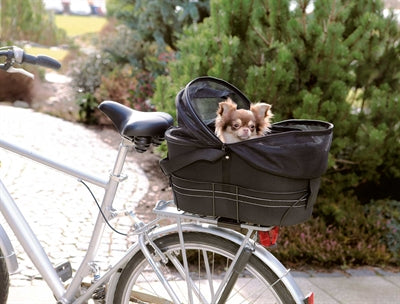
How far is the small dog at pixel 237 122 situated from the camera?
2.57 m

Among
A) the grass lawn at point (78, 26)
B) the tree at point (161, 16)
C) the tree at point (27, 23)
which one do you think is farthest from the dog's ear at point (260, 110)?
the grass lawn at point (78, 26)

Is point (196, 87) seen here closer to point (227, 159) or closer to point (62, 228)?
point (227, 159)

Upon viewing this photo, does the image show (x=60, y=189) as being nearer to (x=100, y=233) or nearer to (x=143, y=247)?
(x=100, y=233)

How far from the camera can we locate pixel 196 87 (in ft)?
8.70

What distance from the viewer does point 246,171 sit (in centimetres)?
227

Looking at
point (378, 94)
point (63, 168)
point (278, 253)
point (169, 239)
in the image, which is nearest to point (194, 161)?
point (169, 239)

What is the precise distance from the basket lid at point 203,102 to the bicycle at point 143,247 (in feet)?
0.60

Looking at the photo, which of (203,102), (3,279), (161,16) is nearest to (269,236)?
(203,102)

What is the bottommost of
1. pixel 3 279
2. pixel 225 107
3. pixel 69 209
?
pixel 69 209

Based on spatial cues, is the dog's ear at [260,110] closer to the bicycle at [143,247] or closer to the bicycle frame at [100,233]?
the bicycle at [143,247]

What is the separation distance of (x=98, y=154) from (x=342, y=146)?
4.02 metres

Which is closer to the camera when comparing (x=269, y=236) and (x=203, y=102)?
(x=269, y=236)

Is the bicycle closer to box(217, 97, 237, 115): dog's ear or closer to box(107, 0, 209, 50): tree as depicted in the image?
box(217, 97, 237, 115): dog's ear

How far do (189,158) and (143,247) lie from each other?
0.54m
